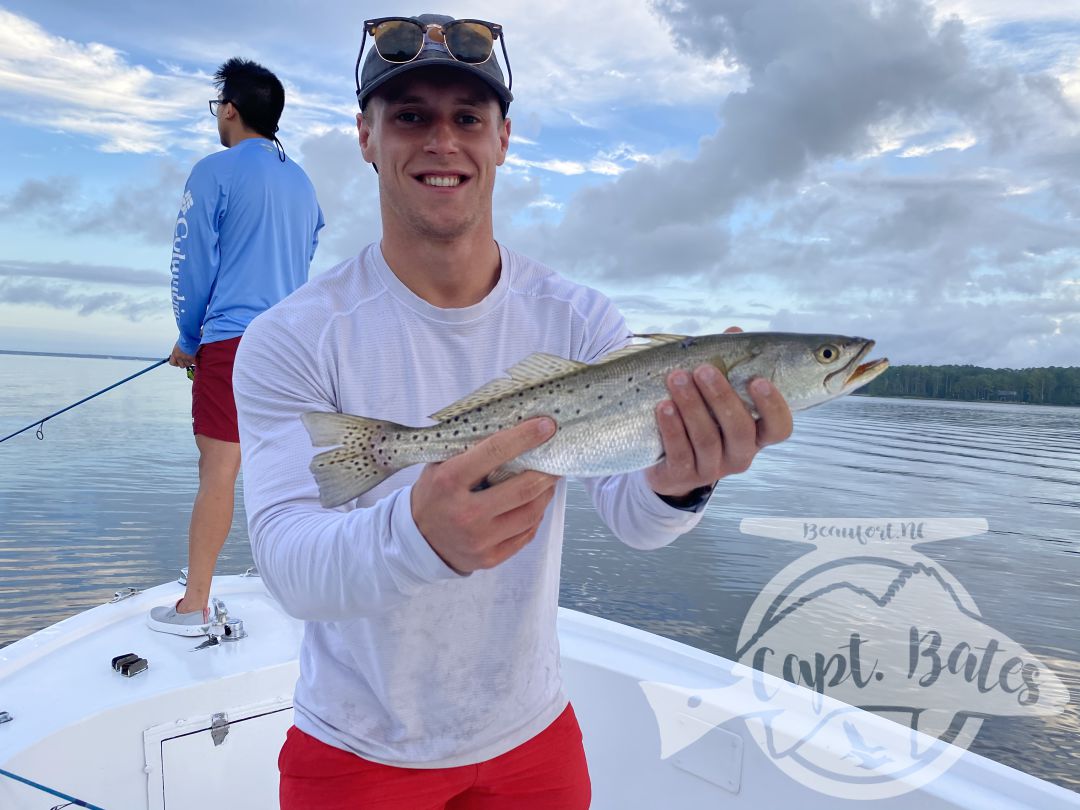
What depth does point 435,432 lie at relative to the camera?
2.26 meters

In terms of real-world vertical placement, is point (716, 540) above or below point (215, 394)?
below

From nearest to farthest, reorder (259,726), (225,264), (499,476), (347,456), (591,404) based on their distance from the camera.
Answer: (499,476)
(347,456)
(591,404)
(259,726)
(225,264)

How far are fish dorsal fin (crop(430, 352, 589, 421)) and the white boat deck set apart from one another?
7.13 feet

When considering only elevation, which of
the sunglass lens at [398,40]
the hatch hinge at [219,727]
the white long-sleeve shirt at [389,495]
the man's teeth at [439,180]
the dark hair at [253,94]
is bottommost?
the hatch hinge at [219,727]

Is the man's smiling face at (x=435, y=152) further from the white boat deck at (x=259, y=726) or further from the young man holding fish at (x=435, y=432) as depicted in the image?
the white boat deck at (x=259, y=726)

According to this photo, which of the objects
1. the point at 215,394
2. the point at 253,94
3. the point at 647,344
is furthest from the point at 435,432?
the point at 253,94

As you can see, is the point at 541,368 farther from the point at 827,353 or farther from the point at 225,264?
the point at 225,264

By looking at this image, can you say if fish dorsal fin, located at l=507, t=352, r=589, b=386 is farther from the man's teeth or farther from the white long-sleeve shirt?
the man's teeth

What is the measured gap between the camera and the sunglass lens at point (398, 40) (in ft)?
8.18

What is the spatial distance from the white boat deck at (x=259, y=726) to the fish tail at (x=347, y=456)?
240 centimetres

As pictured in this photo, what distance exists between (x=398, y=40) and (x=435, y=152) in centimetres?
45

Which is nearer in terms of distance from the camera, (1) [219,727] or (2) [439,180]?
(2) [439,180]

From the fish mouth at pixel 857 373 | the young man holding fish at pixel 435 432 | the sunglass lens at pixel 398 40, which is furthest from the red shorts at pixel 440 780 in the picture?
the sunglass lens at pixel 398 40

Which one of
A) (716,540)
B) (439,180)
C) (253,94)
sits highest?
(253,94)
